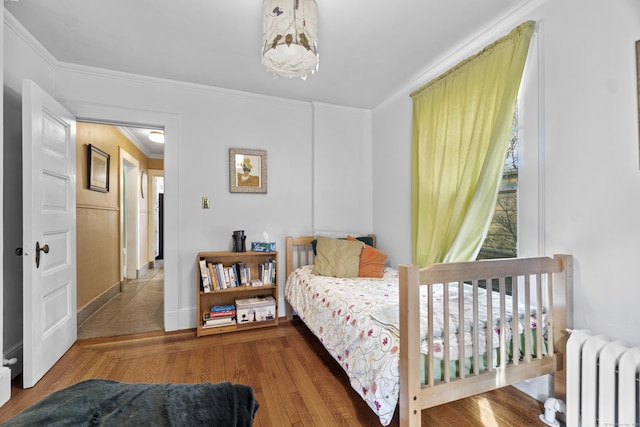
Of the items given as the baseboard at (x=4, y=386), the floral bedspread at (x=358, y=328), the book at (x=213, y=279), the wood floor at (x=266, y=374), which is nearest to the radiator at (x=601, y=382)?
the wood floor at (x=266, y=374)

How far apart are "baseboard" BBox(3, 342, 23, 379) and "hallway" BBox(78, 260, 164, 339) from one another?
587 millimetres

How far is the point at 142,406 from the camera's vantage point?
968 millimetres

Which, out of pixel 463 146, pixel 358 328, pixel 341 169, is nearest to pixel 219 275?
pixel 358 328

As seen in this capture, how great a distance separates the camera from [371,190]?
134 inches

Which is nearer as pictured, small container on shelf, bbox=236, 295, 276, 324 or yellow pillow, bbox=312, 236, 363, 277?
yellow pillow, bbox=312, 236, 363, 277

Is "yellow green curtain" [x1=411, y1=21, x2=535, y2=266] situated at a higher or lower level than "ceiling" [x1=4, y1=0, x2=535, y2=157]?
lower

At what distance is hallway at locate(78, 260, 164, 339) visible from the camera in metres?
2.71

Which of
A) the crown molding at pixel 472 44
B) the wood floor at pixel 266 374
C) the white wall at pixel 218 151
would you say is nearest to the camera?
the wood floor at pixel 266 374

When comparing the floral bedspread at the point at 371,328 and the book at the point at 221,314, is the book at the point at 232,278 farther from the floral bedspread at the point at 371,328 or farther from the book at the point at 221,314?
the floral bedspread at the point at 371,328

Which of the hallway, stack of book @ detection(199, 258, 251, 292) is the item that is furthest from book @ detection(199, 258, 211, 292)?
the hallway

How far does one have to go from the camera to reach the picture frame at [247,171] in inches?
115

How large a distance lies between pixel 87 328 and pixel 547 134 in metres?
4.02

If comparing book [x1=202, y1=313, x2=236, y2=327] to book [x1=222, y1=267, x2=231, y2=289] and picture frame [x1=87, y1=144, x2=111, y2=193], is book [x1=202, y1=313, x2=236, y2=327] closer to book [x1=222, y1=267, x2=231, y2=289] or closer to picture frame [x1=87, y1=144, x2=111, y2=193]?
book [x1=222, y1=267, x2=231, y2=289]

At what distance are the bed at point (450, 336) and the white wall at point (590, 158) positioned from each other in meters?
0.14
